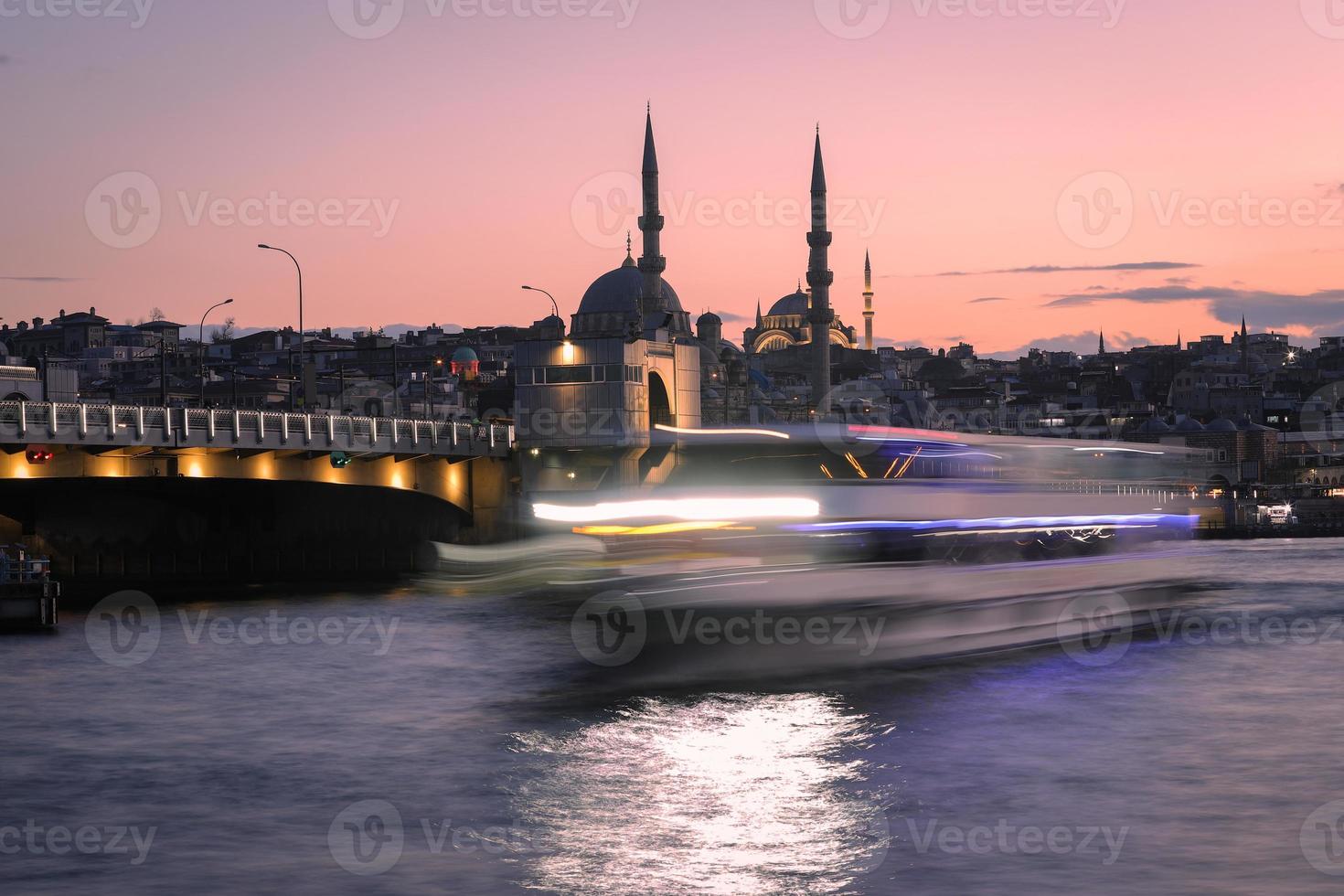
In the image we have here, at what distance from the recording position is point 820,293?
4803 inches

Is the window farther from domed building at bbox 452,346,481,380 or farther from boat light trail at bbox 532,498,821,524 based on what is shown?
boat light trail at bbox 532,498,821,524

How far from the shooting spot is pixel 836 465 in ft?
123

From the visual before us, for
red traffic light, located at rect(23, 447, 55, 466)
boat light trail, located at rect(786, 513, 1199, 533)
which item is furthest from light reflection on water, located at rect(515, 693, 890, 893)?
red traffic light, located at rect(23, 447, 55, 466)

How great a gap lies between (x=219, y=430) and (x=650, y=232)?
2968 inches

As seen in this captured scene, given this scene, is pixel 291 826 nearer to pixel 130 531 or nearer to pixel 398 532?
pixel 130 531

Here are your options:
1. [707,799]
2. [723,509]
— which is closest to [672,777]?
[707,799]

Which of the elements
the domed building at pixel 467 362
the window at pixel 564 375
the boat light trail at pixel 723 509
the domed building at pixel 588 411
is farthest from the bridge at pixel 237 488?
the domed building at pixel 467 362

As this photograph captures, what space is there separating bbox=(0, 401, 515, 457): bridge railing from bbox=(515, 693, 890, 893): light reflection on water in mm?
25057

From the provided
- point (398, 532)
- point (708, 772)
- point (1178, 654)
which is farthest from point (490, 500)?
point (708, 772)

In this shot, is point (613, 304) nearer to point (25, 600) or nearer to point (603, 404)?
point (603, 404)

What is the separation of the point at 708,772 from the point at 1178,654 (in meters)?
15.1

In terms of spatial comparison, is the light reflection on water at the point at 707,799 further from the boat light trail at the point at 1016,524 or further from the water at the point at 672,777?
the boat light trail at the point at 1016,524

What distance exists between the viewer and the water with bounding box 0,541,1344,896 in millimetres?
14406

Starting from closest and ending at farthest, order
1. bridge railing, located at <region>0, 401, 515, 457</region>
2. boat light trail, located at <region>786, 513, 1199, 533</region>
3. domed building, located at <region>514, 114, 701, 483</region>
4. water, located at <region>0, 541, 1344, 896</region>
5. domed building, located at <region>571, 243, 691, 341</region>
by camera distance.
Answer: water, located at <region>0, 541, 1344, 896</region>
boat light trail, located at <region>786, 513, 1199, 533</region>
bridge railing, located at <region>0, 401, 515, 457</region>
domed building, located at <region>514, 114, 701, 483</region>
domed building, located at <region>571, 243, 691, 341</region>
